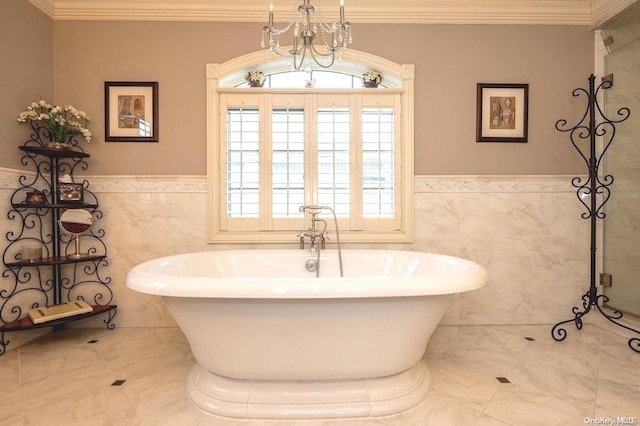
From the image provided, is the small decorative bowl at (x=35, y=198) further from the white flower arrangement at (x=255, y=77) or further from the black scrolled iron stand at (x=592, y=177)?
the black scrolled iron stand at (x=592, y=177)

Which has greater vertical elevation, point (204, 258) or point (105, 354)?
point (204, 258)

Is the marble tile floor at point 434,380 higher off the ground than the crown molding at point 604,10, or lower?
lower

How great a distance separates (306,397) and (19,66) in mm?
2808

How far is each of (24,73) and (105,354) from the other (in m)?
1.99

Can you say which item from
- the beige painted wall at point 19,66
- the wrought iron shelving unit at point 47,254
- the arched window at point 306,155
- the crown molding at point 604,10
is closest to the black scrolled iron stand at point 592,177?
the crown molding at point 604,10

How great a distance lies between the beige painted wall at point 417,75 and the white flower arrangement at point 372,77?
0.53ft

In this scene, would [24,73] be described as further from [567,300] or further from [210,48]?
[567,300]

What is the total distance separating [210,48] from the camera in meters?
2.52

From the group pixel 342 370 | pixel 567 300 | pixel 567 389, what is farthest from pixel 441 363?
pixel 567 300

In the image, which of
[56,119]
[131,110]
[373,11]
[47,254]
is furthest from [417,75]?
[47,254]

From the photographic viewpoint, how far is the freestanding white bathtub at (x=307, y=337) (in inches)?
52.3

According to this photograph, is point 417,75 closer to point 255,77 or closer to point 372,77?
point 372,77

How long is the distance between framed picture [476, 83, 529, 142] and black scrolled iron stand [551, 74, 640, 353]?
12.2 inches

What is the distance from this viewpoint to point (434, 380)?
173 centimetres
